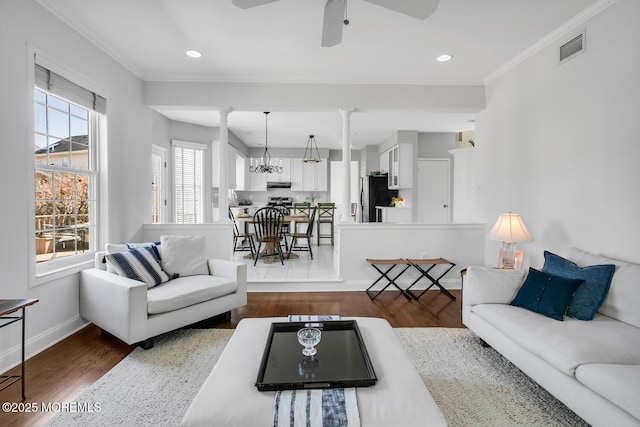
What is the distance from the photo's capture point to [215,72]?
3795 mm

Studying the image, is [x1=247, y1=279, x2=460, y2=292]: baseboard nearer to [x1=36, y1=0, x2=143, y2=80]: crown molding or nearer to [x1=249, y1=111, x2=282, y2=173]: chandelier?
[x1=36, y1=0, x2=143, y2=80]: crown molding

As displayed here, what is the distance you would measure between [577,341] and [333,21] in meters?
2.44

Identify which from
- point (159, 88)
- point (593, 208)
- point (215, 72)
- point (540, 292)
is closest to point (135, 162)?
point (159, 88)

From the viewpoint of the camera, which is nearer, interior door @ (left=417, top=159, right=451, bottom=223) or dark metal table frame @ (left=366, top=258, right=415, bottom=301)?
dark metal table frame @ (left=366, top=258, right=415, bottom=301)

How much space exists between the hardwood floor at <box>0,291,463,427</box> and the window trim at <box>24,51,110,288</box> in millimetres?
602

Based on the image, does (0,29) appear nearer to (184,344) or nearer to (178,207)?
(184,344)

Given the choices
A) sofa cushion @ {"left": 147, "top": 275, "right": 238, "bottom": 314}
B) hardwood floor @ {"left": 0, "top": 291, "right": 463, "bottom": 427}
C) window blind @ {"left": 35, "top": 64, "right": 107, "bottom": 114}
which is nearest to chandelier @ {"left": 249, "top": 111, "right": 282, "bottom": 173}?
window blind @ {"left": 35, "top": 64, "right": 107, "bottom": 114}

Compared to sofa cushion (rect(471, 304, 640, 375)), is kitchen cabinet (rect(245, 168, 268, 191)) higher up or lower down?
higher up

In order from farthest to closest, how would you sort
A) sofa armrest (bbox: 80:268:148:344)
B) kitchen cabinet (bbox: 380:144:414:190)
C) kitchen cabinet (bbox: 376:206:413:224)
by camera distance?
kitchen cabinet (bbox: 376:206:413:224) → kitchen cabinet (bbox: 380:144:414:190) → sofa armrest (bbox: 80:268:148:344)

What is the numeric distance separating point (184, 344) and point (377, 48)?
335cm

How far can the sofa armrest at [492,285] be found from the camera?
95.3 inches

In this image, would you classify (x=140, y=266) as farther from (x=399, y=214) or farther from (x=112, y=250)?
(x=399, y=214)

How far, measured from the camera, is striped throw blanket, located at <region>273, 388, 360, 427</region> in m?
1.18

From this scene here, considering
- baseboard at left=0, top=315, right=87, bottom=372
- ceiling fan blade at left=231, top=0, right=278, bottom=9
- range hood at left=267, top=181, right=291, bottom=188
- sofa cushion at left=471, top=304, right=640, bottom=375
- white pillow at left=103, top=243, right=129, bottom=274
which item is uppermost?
ceiling fan blade at left=231, top=0, right=278, bottom=9
